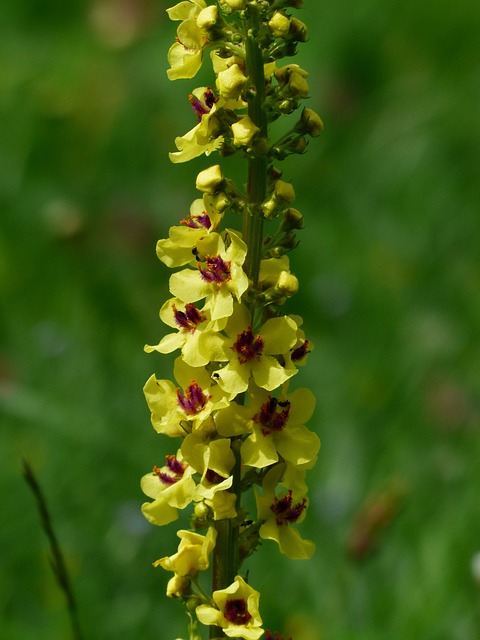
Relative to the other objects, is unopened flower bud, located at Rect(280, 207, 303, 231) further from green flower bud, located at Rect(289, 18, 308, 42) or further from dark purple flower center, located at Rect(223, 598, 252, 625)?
dark purple flower center, located at Rect(223, 598, 252, 625)

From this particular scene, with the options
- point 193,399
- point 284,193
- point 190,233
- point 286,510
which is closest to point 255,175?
point 284,193

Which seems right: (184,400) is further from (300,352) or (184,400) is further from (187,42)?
(187,42)

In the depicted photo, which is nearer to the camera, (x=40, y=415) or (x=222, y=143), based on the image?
(x=222, y=143)

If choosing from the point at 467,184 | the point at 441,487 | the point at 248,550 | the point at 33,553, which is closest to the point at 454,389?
the point at 441,487

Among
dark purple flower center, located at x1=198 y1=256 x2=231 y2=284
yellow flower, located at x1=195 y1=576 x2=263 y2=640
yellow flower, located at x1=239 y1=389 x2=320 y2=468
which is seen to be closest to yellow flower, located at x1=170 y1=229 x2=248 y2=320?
dark purple flower center, located at x1=198 y1=256 x2=231 y2=284

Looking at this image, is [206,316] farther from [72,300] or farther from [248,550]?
[72,300]

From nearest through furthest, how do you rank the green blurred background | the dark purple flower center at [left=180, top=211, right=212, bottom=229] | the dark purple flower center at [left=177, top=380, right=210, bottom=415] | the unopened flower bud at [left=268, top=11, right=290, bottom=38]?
the unopened flower bud at [left=268, top=11, right=290, bottom=38] < the dark purple flower center at [left=177, top=380, right=210, bottom=415] < the dark purple flower center at [left=180, top=211, right=212, bottom=229] < the green blurred background

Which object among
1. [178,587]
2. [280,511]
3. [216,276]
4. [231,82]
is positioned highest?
[231,82]
